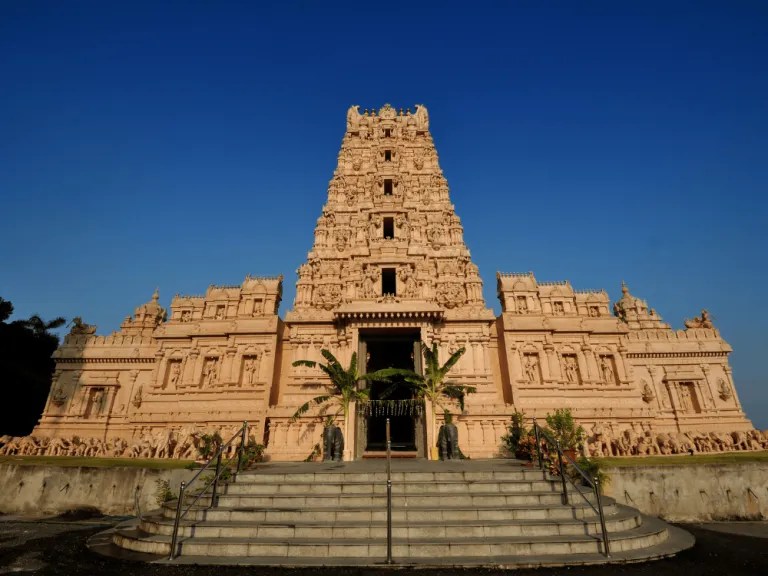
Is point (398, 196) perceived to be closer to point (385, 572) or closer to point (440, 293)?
point (440, 293)

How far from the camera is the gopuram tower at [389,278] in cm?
2162

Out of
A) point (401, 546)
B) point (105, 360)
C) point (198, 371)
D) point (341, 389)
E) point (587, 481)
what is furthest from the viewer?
point (105, 360)

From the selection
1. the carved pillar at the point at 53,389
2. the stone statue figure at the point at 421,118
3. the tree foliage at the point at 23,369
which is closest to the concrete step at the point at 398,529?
the carved pillar at the point at 53,389

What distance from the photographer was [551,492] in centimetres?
1046

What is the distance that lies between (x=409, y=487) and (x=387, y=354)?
19.1m

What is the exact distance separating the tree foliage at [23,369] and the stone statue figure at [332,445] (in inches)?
1178

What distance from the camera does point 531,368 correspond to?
23.5 m

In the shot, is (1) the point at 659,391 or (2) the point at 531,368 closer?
(2) the point at 531,368

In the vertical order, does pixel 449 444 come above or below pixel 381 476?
above

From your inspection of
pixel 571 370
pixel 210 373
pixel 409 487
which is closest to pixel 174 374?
pixel 210 373

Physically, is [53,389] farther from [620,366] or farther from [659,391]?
[659,391]

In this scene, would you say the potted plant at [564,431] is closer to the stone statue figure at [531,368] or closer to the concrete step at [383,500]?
the concrete step at [383,500]

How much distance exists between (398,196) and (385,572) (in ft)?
77.8

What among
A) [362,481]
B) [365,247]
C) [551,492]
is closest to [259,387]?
[365,247]
